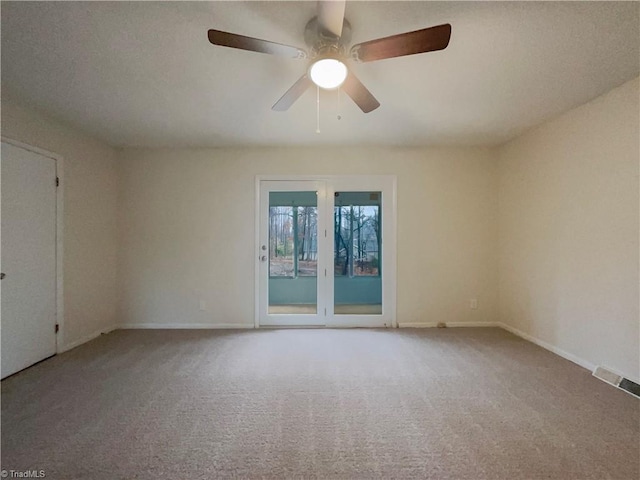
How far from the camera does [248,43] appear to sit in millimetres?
1470

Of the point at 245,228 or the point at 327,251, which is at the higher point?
the point at 245,228

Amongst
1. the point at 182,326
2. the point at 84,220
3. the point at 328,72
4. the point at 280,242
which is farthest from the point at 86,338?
the point at 328,72

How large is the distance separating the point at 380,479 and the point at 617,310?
2315 mm

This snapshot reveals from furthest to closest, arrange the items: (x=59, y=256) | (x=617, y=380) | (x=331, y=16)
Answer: (x=59, y=256) → (x=617, y=380) → (x=331, y=16)

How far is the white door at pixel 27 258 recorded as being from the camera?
2424mm

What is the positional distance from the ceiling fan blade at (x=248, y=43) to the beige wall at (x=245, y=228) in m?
2.21

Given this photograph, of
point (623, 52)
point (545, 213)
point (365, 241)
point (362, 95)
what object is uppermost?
point (623, 52)

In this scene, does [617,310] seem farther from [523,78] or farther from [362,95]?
[362,95]

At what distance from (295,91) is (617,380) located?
3173 millimetres

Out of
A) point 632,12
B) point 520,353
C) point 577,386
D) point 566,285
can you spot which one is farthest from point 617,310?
point 632,12

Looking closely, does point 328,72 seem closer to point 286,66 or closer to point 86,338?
point 286,66

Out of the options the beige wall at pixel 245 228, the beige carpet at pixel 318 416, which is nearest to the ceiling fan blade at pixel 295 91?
the beige wall at pixel 245 228

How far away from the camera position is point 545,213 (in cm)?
302

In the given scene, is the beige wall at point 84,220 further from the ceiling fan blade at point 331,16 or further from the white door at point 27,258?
the ceiling fan blade at point 331,16
